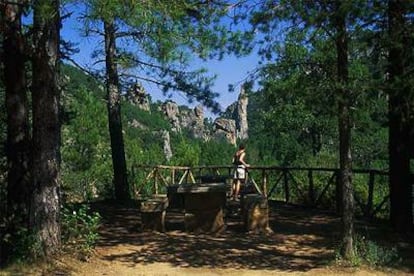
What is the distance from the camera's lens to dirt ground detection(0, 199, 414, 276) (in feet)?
27.5

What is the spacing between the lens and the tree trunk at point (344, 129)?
27.6ft

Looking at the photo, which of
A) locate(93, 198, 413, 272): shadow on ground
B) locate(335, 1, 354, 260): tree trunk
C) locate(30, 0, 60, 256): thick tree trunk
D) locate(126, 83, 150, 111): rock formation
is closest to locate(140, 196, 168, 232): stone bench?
locate(93, 198, 413, 272): shadow on ground

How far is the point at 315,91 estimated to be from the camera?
28.4 ft

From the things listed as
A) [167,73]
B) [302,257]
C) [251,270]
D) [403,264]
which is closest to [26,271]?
[251,270]

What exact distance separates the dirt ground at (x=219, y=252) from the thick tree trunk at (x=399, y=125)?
63cm

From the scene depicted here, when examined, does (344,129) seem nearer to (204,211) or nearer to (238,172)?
(204,211)

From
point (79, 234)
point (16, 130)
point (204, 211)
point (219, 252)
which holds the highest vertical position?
point (16, 130)

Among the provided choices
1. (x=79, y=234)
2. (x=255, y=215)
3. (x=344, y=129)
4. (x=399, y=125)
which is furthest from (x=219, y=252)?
(x=399, y=125)

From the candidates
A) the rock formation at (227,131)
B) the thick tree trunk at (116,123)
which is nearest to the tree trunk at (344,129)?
the thick tree trunk at (116,123)

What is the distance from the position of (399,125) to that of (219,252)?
4.36 m

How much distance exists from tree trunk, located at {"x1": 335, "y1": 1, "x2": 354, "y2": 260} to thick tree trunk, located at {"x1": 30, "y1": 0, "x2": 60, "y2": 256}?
3818 mm

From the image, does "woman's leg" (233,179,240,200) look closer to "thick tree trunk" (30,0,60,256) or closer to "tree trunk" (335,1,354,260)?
"tree trunk" (335,1,354,260)

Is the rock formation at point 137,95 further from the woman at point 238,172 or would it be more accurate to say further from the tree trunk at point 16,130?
the tree trunk at point 16,130

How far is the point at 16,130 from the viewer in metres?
9.41
